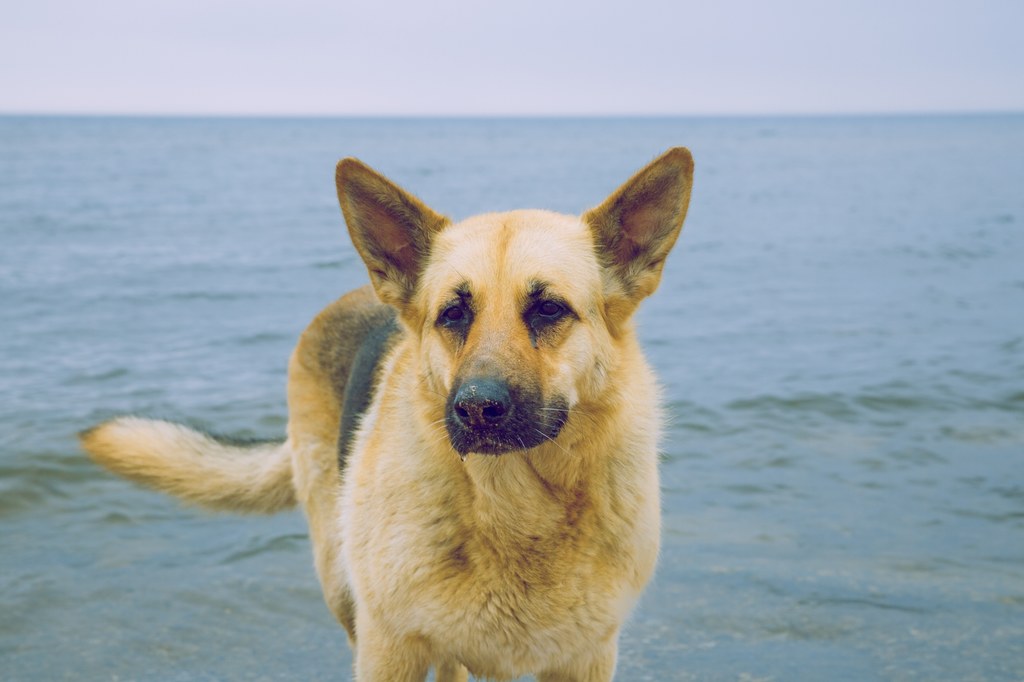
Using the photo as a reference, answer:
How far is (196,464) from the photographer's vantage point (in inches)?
195

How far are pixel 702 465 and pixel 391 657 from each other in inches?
186

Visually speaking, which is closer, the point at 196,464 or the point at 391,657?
the point at 391,657

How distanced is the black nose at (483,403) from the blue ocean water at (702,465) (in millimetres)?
1385

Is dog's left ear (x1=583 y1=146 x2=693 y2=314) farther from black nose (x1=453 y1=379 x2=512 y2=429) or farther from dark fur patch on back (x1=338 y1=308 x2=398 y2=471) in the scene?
dark fur patch on back (x1=338 y1=308 x2=398 y2=471)

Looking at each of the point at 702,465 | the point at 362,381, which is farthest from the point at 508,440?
the point at 702,465

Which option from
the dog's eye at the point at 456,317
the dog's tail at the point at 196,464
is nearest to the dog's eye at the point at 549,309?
the dog's eye at the point at 456,317

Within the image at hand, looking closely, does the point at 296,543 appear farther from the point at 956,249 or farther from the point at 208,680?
the point at 956,249

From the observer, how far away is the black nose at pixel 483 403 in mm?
2938

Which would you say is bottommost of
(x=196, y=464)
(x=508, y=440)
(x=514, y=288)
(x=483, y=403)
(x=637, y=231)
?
(x=196, y=464)

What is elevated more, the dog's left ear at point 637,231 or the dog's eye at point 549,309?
the dog's left ear at point 637,231

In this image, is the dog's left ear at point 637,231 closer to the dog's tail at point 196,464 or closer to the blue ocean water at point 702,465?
the blue ocean water at point 702,465

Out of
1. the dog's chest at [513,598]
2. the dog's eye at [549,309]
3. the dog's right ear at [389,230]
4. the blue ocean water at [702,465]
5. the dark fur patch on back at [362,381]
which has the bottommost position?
the blue ocean water at [702,465]

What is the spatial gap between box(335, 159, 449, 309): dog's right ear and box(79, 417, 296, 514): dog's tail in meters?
1.63

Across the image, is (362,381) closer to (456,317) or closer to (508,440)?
(456,317)
